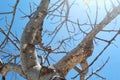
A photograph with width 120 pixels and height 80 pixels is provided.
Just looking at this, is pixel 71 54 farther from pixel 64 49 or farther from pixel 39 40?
pixel 64 49

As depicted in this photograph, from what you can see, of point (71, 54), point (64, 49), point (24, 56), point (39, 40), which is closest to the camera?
point (71, 54)

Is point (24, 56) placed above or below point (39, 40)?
below

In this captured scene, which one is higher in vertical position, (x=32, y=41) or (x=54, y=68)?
(x=32, y=41)

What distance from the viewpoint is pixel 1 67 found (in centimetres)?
301

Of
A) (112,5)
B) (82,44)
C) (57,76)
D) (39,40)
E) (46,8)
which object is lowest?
(57,76)

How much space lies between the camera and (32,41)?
99.5 inches

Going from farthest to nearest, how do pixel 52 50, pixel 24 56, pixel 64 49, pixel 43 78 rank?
pixel 64 49, pixel 52 50, pixel 24 56, pixel 43 78

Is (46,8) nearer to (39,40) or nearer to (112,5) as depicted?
(39,40)

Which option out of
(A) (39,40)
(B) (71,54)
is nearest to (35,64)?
(B) (71,54)

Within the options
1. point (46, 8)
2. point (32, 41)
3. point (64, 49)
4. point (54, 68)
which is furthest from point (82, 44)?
point (64, 49)

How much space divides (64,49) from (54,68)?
5.29 ft

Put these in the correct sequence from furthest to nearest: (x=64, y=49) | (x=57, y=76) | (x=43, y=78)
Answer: (x=64, y=49)
(x=43, y=78)
(x=57, y=76)

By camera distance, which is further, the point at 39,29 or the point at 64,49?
the point at 64,49

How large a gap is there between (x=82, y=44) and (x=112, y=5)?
1.38 feet
